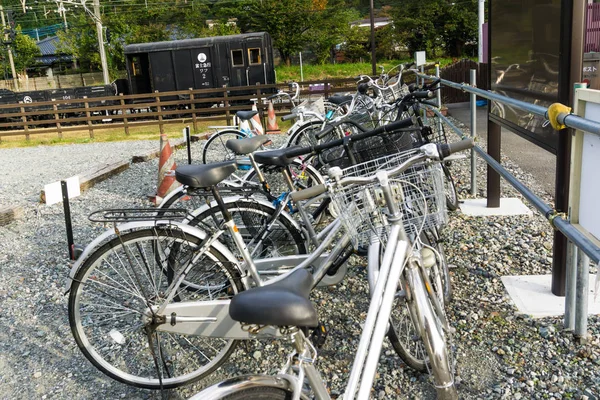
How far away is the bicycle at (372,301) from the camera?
1.39 m

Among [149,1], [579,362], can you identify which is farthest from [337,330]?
[149,1]

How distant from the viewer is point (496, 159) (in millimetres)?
4969

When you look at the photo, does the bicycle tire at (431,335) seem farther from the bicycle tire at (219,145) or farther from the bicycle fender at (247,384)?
the bicycle tire at (219,145)

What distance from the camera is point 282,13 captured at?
149 ft

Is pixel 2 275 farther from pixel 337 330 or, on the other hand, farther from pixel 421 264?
pixel 421 264

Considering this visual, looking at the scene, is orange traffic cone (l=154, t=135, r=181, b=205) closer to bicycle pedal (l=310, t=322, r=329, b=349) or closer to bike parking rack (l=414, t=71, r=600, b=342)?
bike parking rack (l=414, t=71, r=600, b=342)

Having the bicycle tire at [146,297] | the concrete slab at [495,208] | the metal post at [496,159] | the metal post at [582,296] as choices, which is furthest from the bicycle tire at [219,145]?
the metal post at [582,296]

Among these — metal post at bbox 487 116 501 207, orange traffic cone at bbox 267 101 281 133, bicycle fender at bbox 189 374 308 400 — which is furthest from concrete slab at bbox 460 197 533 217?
orange traffic cone at bbox 267 101 281 133

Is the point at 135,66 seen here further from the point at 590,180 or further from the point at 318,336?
the point at 318,336

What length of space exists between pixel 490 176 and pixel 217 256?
3237 millimetres

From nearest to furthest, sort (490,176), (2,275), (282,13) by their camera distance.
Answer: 1. (2,275)
2. (490,176)
3. (282,13)

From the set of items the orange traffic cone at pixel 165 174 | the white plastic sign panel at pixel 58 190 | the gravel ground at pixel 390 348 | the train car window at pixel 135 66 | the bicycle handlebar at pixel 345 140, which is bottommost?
the gravel ground at pixel 390 348

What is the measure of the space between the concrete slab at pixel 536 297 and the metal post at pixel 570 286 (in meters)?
0.21

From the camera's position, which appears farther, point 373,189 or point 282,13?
point 282,13
